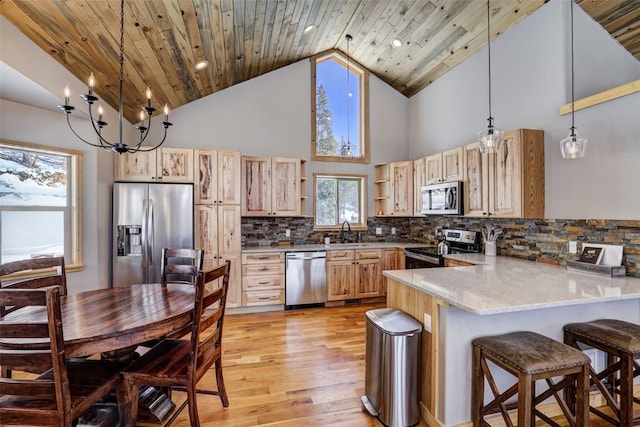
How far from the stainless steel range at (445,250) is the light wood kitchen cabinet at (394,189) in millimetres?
739

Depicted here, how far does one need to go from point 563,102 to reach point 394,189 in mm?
2482

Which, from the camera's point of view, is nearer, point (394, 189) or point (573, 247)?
point (573, 247)

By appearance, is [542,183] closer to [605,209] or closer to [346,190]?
[605,209]

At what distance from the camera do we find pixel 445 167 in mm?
4164

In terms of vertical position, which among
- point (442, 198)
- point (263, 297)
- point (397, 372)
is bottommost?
point (263, 297)

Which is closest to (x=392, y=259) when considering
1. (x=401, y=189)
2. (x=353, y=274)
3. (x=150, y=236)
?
(x=353, y=274)

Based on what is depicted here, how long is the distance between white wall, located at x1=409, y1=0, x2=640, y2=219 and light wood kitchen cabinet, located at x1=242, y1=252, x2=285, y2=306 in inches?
127

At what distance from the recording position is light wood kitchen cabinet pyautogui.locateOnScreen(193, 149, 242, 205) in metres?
4.09

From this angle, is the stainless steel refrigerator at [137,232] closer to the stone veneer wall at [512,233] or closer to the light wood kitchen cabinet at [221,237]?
the light wood kitchen cabinet at [221,237]

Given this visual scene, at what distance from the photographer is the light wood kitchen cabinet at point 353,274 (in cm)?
449

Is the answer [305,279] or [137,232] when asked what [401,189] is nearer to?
[305,279]

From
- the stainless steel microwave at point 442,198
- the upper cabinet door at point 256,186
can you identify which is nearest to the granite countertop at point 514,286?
the stainless steel microwave at point 442,198

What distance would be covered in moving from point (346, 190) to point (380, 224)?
86 centimetres

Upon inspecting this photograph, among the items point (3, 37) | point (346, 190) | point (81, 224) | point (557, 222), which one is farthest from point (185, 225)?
point (557, 222)
